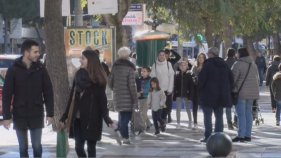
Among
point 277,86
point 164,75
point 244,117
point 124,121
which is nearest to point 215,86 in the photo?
point 244,117

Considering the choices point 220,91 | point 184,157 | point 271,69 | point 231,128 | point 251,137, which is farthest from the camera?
point 271,69

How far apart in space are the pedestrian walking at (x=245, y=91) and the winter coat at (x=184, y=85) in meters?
2.84

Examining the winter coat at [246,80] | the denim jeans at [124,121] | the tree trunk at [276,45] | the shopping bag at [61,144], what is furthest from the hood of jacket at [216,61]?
the tree trunk at [276,45]

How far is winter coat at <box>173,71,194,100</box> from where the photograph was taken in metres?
18.7

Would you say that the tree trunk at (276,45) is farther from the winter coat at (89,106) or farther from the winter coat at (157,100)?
the winter coat at (89,106)

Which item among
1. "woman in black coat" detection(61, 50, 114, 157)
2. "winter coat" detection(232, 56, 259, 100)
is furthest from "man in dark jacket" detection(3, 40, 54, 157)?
"winter coat" detection(232, 56, 259, 100)

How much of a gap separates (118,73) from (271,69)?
7904 mm

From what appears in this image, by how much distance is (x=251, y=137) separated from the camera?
16641 millimetres

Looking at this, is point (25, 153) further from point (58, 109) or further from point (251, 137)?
point (251, 137)

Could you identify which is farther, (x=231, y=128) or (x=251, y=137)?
(x=231, y=128)

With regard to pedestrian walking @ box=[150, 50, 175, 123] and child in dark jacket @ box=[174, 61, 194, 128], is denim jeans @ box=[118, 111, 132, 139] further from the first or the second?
child in dark jacket @ box=[174, 61, 194, 128]

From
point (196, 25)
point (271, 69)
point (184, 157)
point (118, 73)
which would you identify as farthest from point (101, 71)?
point (196, 25)

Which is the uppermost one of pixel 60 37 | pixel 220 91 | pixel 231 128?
pixel 60 37

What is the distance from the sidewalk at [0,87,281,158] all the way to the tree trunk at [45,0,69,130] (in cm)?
99
